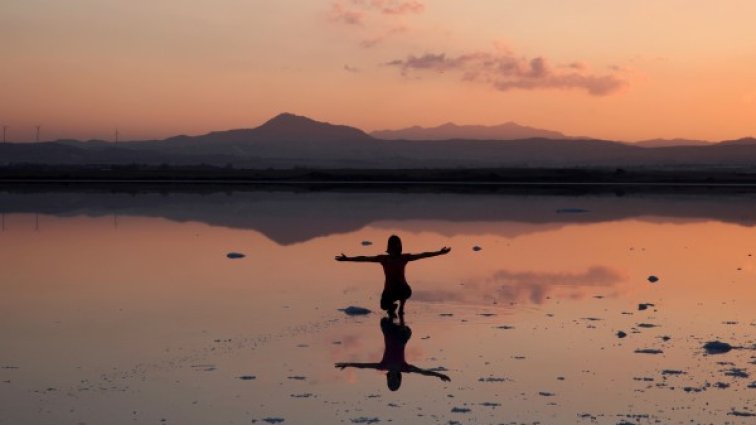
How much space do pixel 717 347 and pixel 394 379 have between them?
397cm

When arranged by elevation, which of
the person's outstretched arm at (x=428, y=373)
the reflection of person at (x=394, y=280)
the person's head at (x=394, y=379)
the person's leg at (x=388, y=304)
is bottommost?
the person's head at (x=394, y=379)

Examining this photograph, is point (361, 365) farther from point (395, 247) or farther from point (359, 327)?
point (395, 247)

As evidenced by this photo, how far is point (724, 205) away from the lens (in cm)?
4059

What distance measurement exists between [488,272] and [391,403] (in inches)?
357

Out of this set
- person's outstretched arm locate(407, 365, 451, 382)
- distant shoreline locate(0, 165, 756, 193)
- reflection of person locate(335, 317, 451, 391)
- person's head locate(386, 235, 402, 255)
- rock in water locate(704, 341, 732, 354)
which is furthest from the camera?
distant shoreline locate(0, 165, 756, 193)

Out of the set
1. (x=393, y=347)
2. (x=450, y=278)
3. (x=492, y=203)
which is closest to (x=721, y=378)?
(x=393, y=347)

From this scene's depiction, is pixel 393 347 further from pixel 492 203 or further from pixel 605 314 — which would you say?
pixel 492 203

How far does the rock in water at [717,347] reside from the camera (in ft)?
36.7

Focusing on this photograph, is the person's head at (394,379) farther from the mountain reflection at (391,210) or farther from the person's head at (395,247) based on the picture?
the mountain reflection at (391,210)

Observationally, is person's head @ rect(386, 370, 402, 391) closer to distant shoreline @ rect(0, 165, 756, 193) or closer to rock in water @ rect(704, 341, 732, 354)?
rock in water @ rect(704, 341, 732, 354)

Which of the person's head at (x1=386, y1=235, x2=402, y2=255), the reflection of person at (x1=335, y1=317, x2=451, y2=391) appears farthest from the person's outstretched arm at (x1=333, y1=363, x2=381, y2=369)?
the person's head at (x1=386, y1=235, x2=402, y2=255)

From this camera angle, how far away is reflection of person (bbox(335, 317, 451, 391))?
994 cm

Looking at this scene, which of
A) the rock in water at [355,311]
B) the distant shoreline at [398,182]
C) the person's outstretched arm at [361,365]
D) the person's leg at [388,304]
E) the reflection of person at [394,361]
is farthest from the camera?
the distant shoreline at [398,182]

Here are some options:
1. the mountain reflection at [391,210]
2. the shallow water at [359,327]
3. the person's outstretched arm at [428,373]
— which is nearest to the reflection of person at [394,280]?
the shallow water at [359,327]
